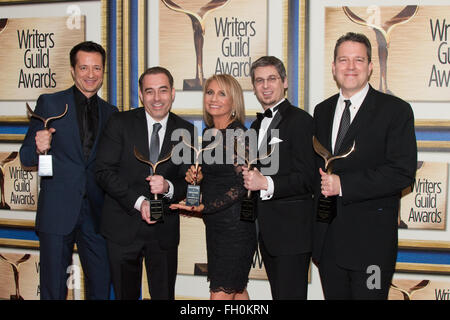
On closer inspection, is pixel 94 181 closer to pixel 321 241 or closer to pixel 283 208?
pixel 283 208

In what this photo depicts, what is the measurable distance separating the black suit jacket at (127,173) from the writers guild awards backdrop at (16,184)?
59.4 inches

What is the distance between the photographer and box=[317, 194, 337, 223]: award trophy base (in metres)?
2.62

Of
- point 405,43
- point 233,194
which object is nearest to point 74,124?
point 233,194

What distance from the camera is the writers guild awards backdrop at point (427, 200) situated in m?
3.57

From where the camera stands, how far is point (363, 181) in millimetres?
2566

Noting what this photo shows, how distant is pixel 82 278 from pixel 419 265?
3.00m

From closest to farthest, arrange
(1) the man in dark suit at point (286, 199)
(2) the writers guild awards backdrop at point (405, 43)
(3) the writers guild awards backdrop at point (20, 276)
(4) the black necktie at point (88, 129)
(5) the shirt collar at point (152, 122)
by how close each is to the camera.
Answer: (1) the man in dark suit at point (286, 199), (5) the shirt collar at point (152, 122), (4) the black necktie at point (88, 129), (2) the writers guild awards backdrop at point (405, 43), (3) the writers guild awards backdrop at point (20, 276)

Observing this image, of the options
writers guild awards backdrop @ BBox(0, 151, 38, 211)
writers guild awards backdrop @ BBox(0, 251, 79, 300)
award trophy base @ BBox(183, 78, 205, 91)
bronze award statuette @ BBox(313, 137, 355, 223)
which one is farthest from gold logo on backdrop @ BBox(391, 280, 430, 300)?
writers guild awards backdrop @ BBox(0, 151, 38, 211)

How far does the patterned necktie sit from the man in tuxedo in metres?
1.15

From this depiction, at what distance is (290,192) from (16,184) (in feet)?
9.29

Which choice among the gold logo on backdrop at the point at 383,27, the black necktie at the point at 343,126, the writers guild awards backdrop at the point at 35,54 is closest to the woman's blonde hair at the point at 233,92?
the black necktie at the point at 343,126

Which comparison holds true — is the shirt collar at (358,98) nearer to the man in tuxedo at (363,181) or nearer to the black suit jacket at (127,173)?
the man in tuxedo at (363,181)

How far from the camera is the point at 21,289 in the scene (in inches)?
167
